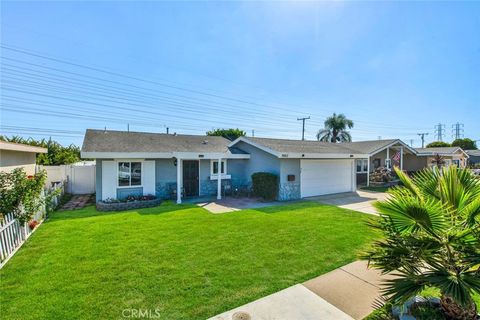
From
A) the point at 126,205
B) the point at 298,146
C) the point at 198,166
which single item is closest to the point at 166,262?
the point at 126,205

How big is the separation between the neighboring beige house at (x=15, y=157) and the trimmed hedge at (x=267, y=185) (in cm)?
1056

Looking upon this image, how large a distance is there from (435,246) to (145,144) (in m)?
14.0

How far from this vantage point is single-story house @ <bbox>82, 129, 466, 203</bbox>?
12.3 metres

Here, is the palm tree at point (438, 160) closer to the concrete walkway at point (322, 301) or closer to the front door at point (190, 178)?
the front door at point (190, 178)

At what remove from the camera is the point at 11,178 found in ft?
22.1

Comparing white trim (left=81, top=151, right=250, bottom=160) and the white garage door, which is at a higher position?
white trim (left=81, top=151, right=250, bottom=160)

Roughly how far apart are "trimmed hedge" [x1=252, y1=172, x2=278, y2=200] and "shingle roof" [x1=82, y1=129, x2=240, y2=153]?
3.62m

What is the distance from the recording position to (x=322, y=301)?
397 centimetres

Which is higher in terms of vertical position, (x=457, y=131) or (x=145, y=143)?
(x=457, y=131)

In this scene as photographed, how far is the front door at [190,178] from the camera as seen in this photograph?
1431cm

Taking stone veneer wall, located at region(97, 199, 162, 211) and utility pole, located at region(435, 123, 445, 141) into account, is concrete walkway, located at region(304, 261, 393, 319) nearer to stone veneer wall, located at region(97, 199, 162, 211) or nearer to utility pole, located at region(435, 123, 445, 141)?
stone veneer wall, located at region(97, 199, 162, 211)

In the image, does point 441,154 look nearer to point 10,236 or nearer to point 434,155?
point 434,155

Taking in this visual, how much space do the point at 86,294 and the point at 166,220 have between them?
484 centimetres

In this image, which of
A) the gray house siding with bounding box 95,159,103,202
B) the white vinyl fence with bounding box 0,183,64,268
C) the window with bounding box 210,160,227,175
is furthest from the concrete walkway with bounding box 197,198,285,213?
the white vinyl fence with bounding box 0,183,64,268
